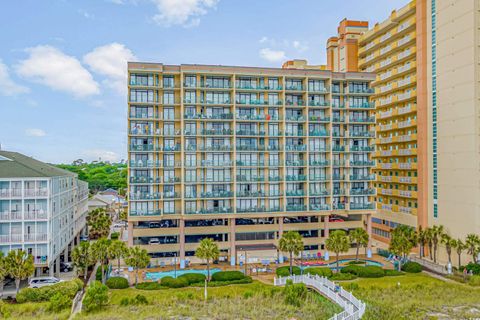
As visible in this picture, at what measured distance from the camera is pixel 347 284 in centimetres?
4225

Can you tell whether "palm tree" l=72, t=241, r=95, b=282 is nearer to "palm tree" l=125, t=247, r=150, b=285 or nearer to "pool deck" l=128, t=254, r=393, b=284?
"palm tree" l=125, t=247, r=150, b=285

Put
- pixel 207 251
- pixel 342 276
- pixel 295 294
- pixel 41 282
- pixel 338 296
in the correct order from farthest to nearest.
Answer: pixel 342 276
pixel 207 251
pixel 41 282
pixel 295 294
pixel 338 296

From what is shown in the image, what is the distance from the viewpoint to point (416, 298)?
36.4 meters

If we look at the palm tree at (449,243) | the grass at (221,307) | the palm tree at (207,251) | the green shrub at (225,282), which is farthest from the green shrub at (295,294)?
the palm tree at (449,243)

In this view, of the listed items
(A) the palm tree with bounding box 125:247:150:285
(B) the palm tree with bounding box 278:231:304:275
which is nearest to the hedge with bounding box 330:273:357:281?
(B) the palm tree with bounding box 278:231:304:275

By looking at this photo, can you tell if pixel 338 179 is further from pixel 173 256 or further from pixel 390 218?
pixel 173 256

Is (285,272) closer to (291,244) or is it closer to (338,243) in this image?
(291,244)

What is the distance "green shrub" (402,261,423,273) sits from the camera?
4878cm

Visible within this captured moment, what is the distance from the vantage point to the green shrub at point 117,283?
42.5 meters

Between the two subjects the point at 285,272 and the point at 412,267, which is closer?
the point at 285,272

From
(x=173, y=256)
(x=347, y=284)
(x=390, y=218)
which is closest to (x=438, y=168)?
(x=390, y=218)

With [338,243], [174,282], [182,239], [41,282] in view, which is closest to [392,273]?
[338,243]

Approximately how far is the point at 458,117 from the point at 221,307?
39.9 meters

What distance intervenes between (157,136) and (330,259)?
3126cm
